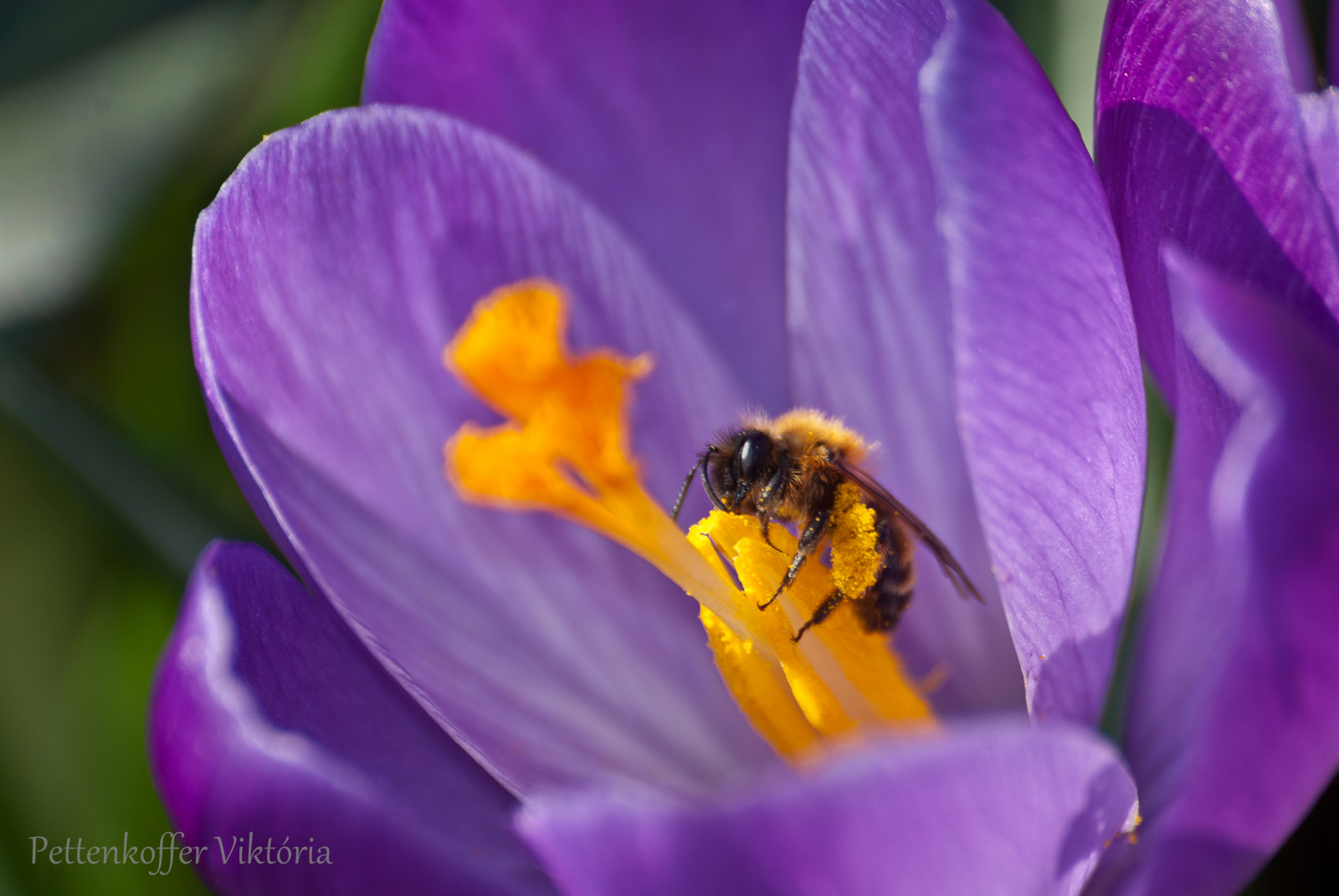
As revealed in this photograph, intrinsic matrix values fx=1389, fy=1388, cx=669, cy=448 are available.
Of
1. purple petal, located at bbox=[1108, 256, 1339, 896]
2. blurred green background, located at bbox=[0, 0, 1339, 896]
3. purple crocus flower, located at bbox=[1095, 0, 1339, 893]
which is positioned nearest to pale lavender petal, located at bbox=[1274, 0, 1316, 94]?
purple crocus flower, located at bbox=[1095, 0, 1339, 893]

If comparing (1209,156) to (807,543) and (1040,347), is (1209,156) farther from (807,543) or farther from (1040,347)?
(807,543)

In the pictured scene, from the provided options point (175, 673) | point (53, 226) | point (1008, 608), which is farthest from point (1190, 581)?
point (53, 226)

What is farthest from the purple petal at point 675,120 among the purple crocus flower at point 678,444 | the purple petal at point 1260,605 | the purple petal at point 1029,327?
the purple petal at point 1260,605

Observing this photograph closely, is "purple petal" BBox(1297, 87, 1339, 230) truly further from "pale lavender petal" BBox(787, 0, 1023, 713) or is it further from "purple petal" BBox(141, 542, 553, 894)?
"purple petal" BBox(141, 542, 553, 894)

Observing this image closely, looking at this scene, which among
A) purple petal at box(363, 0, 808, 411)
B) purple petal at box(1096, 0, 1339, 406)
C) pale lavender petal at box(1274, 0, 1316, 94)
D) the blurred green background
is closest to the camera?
purple petal at box(1096, 0, 1339, 406)

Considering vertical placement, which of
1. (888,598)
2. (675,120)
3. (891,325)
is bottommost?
(888,598)

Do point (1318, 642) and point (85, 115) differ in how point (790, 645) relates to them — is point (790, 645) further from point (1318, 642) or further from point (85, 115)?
point (85, 115)

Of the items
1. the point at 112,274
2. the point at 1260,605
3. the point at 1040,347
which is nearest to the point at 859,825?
the point at 1260,605
